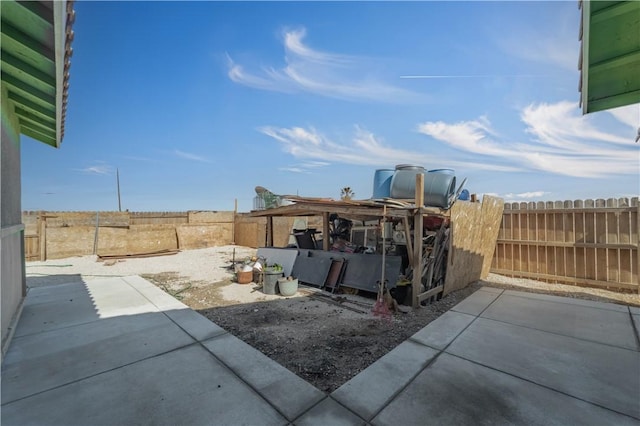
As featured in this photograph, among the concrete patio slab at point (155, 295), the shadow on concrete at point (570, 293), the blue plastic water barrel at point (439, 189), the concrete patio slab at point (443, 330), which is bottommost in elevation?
the shadow on concrete at point (570, 293)

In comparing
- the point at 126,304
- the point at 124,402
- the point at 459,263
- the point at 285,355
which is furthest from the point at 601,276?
the point at 126,304

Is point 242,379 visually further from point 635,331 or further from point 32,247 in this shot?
point 32,247

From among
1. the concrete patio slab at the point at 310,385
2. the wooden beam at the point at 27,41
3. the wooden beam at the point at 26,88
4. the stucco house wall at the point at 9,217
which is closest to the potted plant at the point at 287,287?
the concrete patio slab at the point at 310,385

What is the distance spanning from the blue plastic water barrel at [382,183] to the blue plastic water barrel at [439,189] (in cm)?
125

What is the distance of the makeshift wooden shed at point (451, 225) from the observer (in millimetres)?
5301

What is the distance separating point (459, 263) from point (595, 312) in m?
2.32

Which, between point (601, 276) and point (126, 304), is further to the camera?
point (601, 276)

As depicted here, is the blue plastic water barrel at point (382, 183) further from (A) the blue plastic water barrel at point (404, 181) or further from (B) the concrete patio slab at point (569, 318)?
(B) the concrete patio slab at point (569, 318)

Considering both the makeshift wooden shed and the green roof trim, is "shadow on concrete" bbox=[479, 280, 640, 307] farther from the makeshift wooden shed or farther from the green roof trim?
the green roof trim

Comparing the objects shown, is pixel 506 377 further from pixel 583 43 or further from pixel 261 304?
pixel 261 304

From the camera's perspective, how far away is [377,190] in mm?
7832

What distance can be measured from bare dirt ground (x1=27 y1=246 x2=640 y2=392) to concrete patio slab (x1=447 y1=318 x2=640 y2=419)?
3.25ft

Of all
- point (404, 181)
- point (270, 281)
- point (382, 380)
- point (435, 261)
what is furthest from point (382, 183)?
point (382, 380)

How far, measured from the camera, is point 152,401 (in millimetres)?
2418
